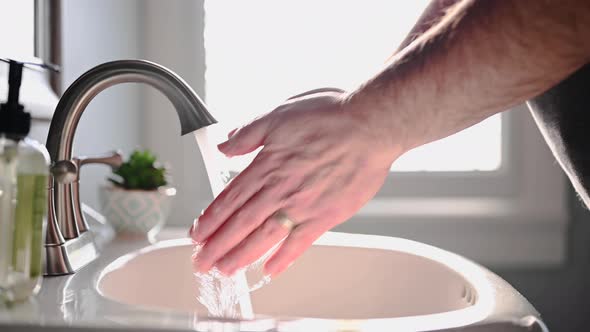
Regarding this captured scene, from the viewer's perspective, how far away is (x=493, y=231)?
118 centimetres

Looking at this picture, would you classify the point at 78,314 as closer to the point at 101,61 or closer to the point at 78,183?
the point at 78,183

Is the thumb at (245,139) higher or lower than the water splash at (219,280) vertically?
higher

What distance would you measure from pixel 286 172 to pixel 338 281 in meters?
0.32

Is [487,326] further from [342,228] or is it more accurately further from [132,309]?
[342,228]

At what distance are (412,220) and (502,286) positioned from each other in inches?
24.8

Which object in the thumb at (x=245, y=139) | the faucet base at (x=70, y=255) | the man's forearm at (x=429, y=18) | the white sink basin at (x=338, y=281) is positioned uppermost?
the man's forearm at (x=429, y=18)

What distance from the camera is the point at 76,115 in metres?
0.60

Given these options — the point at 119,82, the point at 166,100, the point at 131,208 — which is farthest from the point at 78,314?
the point at 166,100

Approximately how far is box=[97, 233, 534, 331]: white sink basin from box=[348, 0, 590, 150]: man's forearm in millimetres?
268

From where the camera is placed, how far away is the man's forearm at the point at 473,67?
16.5 inches

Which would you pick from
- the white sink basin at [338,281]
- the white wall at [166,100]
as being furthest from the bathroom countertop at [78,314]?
the white wall at [166,100]

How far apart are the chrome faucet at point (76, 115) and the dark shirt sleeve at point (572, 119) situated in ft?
1.11

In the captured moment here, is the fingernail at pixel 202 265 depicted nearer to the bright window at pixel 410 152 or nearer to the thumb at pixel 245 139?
the thumb at pixel 245 139

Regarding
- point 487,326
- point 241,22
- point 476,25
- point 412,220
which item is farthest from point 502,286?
point 241,22
